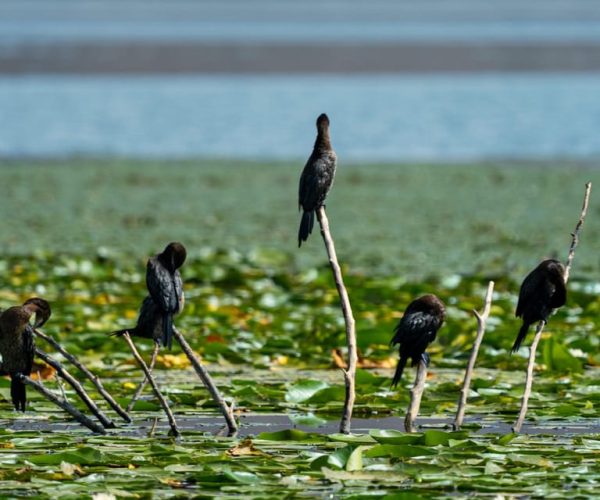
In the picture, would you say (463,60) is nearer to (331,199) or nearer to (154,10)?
(331,199)

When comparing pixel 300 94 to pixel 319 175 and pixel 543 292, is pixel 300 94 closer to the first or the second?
pixel 319 175

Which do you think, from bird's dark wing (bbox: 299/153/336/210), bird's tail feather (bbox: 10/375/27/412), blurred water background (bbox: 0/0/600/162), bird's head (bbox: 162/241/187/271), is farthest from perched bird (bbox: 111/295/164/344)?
blurred water background (bbox: 0/0/600/162)

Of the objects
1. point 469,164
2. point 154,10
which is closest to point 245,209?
point 469,164

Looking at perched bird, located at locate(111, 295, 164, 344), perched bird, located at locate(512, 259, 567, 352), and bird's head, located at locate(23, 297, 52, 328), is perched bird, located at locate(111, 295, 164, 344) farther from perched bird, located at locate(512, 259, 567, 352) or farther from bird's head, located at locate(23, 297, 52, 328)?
perched bird, located at locate(512, 259, 567, 352)

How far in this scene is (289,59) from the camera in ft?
210

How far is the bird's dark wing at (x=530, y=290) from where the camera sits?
6.92m

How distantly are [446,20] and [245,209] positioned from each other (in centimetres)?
10353

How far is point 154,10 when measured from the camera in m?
149

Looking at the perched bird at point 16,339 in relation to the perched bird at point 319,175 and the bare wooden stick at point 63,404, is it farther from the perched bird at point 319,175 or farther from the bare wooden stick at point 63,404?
the perched bird at point 319,175

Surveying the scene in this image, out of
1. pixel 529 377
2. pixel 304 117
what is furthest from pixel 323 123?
pixel 304 117

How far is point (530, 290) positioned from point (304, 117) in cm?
3422

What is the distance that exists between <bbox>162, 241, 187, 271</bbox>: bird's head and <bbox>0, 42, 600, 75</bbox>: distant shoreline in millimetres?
51084

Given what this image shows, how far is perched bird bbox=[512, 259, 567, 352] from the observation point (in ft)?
22.6

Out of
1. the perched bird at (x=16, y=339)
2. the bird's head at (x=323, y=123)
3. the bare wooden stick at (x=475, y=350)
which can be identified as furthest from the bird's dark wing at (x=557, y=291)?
the perched bird at (x=16, y=339)
